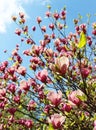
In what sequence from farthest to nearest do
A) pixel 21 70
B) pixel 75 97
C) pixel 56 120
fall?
pixel 21 70, pixel 75 97, pixel 56 120

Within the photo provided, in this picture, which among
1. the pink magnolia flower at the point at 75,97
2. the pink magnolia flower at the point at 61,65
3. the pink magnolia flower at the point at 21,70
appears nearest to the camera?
the pink magnolia flower at the point at 61,65

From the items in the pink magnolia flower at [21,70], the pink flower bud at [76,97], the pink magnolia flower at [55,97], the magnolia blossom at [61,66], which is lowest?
the pink flower bud at [76,97]

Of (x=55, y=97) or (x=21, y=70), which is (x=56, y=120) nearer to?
(x=55, y=97)

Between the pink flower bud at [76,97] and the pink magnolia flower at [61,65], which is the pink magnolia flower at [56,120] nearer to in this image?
the pink flower bud at [76,97]

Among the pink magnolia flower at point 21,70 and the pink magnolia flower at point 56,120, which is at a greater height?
the pink magnolia flower at point 21,70

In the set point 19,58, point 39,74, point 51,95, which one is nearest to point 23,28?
point 19,58

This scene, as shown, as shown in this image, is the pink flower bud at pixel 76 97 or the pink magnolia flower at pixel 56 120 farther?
the pink flower bud at pixel 76 97

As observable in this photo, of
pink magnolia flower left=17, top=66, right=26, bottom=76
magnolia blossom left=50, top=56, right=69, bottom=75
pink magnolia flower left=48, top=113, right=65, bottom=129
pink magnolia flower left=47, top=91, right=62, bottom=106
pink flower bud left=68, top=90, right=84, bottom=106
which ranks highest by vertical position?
pink magnolia flower left=17, top=66, right=26, bottom=76

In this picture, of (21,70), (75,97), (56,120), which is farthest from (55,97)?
(21,70)

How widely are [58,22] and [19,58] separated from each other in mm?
1316

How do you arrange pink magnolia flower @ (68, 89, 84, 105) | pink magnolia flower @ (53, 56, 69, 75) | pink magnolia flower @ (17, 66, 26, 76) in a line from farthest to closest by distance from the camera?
pink magnolia flower @ (17, 66, 26, 76) < pink magnolia flower @ (68, 89, 84, 105) < pink magnolia flower @ (53, 56, 69, 75)

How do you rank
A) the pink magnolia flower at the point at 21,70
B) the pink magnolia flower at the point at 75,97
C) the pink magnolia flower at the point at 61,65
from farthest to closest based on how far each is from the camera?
the pink magnolia flower at the point at 21,70, the pink magnolia flower at the point at 75,97, the pink magnolia flower at the point at 61,65

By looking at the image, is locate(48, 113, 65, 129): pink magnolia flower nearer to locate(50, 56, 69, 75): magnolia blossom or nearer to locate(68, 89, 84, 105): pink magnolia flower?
locate(68, 89, 84, 105): pink magnolia flower

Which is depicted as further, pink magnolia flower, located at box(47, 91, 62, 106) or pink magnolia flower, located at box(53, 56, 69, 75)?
pink magnolia flower, located at box(47, 91, 62, 106)
